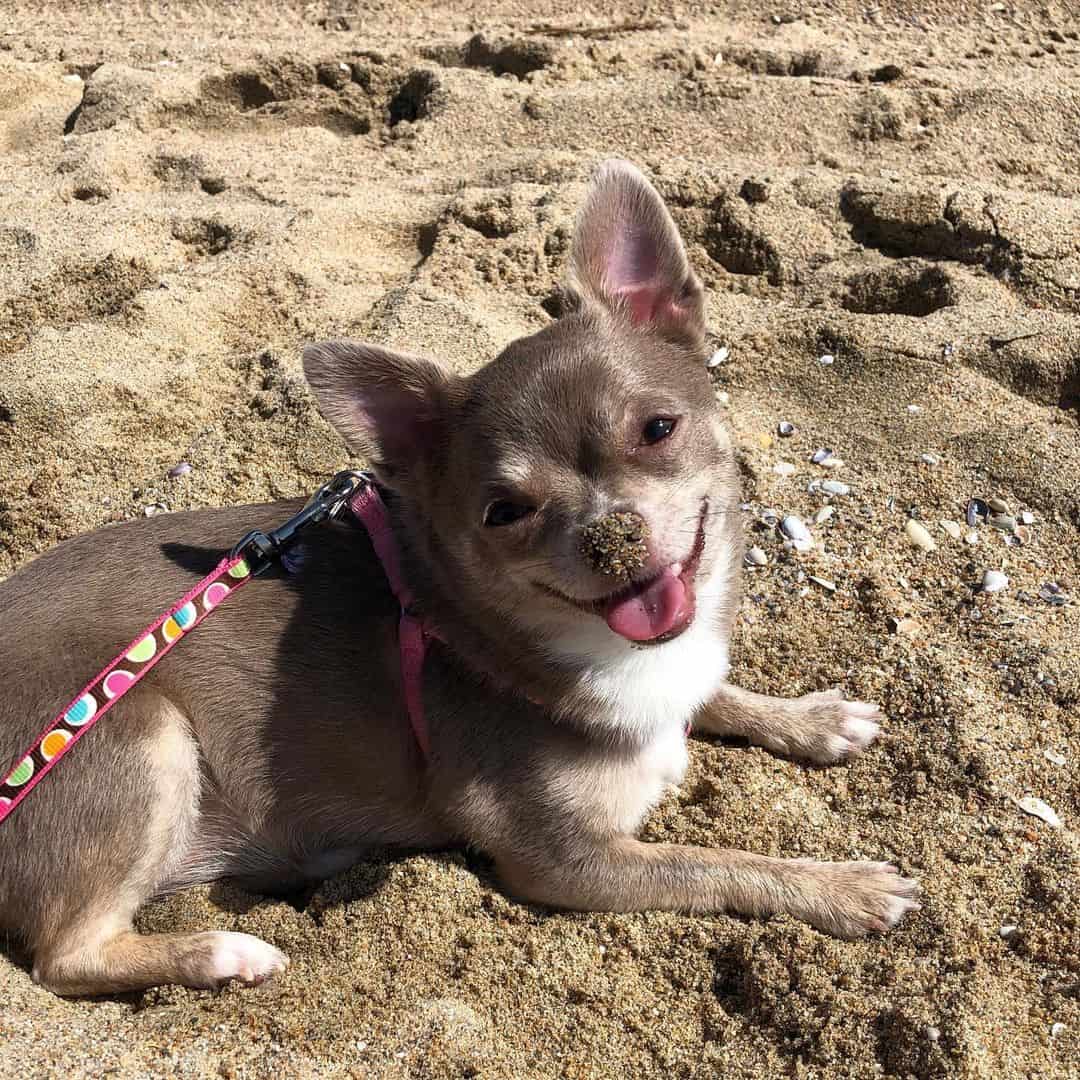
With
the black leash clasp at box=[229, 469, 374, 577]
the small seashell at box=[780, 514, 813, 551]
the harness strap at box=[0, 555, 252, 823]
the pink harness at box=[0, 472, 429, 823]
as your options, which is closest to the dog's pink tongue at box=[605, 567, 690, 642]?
the pink harness at box=[0, 472, 429, 823]

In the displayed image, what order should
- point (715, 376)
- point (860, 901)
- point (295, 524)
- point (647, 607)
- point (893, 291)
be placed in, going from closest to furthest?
point (647, 607) < point (860, 901) < point (295, 524) < point (715, 376) < point (893, 291)

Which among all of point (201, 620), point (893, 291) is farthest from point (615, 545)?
point (893, 291)

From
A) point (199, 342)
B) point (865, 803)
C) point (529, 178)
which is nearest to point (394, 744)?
point (865, 803)

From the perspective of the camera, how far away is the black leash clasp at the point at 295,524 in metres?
2.97

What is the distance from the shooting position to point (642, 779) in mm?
2979

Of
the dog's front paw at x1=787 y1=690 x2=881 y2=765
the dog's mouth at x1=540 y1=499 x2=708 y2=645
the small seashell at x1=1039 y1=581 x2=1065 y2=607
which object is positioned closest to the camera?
the dog's mouth at x1=540 y1=499 x2=708 y2=645

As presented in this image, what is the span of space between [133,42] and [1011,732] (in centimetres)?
712

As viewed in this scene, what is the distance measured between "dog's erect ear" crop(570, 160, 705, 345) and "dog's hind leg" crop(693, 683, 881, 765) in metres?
1.15

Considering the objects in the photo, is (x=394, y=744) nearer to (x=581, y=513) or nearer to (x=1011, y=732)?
(x=581, y=513)

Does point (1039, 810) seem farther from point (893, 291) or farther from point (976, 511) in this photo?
point (893, 291)

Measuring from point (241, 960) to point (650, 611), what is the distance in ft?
4.70

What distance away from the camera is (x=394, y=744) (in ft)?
9.78

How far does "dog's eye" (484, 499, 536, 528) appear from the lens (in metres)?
2.68

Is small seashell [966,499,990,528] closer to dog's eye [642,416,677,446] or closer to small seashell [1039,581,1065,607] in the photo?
small seashell [1039,581,1065,607]
